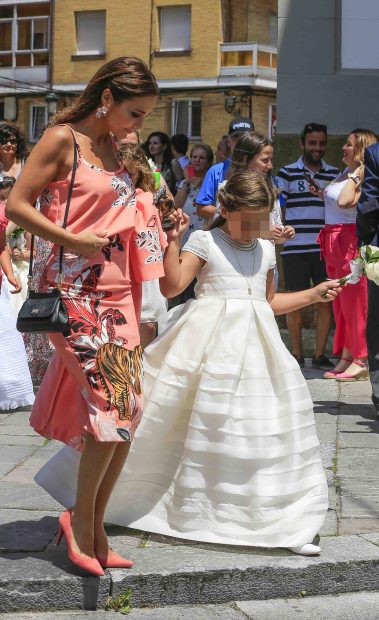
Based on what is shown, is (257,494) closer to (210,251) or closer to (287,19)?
(210,251)

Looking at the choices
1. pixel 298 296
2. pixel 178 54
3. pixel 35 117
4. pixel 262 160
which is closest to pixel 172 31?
pixel 178 54

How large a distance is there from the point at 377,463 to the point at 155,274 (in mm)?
2605

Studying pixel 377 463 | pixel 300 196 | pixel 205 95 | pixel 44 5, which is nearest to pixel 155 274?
pixel 377 463

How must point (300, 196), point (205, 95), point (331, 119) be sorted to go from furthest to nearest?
point (205, 95)
point (331, 119)
point (300, 196)

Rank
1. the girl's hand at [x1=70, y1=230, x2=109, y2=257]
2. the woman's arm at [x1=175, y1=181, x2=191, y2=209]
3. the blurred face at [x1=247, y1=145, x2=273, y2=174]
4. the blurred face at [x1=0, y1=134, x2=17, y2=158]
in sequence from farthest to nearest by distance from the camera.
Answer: the woman's arm at [x1=175, y1=181, x2=191, y2=209] → the blurred face at [x1=0, y1=134, x2=17, y2=158] → the blurred face at [x1=247, y1=145, x2=273, y2=174] → the girl's hand at [x1=70, y1=230, x2=109, y2=257]

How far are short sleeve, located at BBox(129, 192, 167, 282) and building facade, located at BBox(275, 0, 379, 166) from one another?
6920mm

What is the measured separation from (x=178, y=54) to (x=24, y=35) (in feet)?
24.2

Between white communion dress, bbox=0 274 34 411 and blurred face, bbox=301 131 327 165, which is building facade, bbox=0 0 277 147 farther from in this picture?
white communion dress, bbox=0 274 34 411

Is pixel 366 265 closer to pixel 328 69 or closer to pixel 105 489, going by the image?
pixel 105 489

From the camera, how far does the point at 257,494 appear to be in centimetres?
459

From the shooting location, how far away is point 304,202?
10.2 m

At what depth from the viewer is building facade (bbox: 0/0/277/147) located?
1662 inches

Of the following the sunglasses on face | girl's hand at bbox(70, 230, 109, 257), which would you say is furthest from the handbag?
the sunglasses on face

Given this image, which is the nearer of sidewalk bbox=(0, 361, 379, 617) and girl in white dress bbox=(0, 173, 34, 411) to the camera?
sidewalk bbox=(0, 361, 379, 617)
